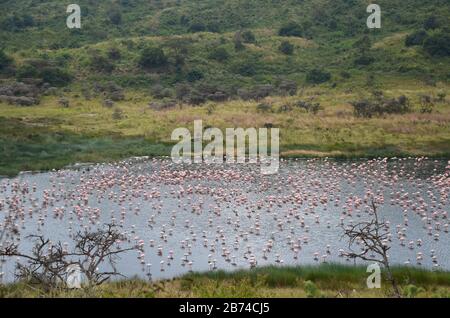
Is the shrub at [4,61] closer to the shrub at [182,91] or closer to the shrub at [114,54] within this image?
the shrub at [114,54]

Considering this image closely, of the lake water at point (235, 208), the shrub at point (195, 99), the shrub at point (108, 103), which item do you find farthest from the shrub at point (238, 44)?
the lake water at point (235, 208)

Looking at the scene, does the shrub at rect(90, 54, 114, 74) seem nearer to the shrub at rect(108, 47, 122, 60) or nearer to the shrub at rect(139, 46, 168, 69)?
the shrub at rect(108, 47, 122, 60)

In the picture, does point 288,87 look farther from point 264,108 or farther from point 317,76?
point 264,108

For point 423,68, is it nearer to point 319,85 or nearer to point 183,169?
point 319,85

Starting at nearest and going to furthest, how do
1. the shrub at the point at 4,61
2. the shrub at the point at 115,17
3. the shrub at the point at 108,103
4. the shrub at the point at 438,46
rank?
the shrub at the point at 108,103 → the shrub at the point at 4,61 → the shrub at the point at 438,46 → the shrub at the point at 115,17

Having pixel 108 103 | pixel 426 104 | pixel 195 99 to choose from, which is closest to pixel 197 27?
pixel 195 99
